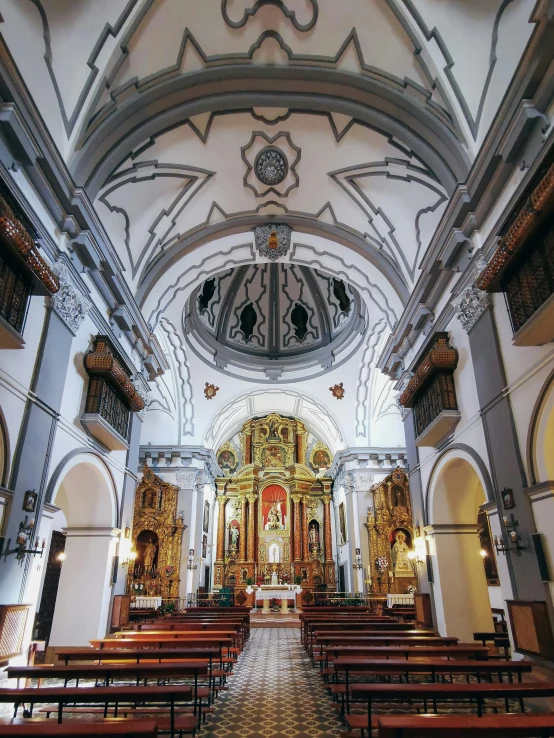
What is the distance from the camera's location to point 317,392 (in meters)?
18.9

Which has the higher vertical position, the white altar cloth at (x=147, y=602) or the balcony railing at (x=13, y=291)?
the balcony railing at (x=13, y=291)

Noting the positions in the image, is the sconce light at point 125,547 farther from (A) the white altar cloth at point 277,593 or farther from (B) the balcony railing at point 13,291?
(A) the white altar cloth at point 277,593

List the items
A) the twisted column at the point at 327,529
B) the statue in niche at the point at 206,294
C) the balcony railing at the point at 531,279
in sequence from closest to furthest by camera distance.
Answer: the balcony railing at the point at 531,279
the statue in niche at the point at 206,294
the twisted column at the point at 327,529

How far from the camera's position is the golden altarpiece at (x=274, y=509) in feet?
76.8

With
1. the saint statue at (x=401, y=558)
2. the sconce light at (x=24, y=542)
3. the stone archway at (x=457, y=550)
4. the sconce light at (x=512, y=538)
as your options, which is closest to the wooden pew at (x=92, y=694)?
the sconce light at (x=24, y=542)

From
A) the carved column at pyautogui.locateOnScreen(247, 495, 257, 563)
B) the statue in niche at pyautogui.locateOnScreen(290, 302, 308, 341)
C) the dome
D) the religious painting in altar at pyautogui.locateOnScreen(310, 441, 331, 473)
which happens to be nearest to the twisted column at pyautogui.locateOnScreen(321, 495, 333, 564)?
the religious painting in altar at pyautogui.locateOnScreen(310, 441, 331, 473)

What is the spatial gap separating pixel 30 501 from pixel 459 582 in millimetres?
6764

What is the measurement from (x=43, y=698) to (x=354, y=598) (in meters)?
15.0

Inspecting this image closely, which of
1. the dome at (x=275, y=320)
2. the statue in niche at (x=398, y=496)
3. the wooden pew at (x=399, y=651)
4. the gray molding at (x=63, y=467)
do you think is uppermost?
the dome at (x=275, y=320)

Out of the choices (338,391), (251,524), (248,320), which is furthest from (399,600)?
(248,320)

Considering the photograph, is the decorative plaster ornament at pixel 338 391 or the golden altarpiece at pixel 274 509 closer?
the decorative plaster ornament at pixel 338 391

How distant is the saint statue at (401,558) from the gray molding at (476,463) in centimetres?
858

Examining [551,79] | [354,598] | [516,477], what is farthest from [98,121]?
[354,598]

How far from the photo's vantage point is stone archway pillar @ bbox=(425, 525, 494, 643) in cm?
802
